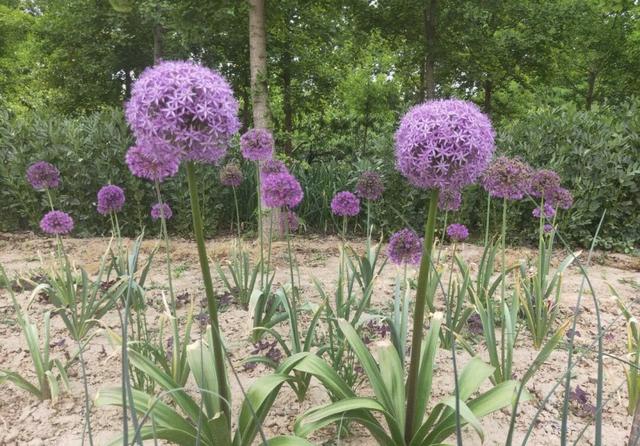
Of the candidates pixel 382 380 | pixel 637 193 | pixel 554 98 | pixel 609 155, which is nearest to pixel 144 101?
pixel 382 380

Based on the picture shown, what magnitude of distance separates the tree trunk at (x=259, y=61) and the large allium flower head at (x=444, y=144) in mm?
4412

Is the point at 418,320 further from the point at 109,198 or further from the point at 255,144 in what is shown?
the point at 109,198

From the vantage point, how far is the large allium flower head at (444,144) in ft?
5.49

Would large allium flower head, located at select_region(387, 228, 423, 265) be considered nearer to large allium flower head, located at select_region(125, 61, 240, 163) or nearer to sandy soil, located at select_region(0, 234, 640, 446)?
sandy soil, located at select_region(0, 234, 640, 446)

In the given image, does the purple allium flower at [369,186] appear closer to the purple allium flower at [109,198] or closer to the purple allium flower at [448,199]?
the purple allium flower at [448,199]

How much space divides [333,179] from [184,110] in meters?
5.63

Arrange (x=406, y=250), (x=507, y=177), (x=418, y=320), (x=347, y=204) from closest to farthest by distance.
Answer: (x=418, y=320) → (x=406, y=250) → (x=507, y=177) → (x=347, y=204)

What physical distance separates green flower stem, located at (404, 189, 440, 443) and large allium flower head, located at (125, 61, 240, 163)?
2.60 feet

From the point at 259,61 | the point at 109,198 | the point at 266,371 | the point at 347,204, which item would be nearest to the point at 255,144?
the point at 347,204

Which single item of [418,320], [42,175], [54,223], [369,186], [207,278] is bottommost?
[418,320]

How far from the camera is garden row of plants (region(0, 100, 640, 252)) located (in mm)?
5980

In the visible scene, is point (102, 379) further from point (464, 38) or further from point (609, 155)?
point (464, 38)

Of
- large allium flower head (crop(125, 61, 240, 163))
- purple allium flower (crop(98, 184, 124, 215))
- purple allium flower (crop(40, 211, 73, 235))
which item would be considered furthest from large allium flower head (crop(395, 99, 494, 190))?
purple allium flower (crop(40, 211, 73, 235))

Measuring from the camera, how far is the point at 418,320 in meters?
1.82
